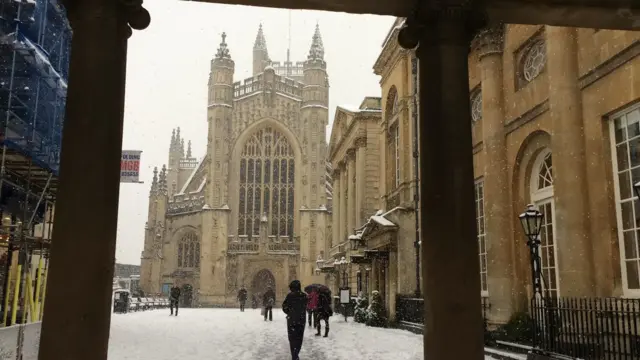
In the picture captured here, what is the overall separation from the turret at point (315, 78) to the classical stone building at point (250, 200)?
0.36ft

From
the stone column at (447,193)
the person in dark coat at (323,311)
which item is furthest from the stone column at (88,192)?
the person in dark coat at (323,311)

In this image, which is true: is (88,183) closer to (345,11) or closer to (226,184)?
(345,11)

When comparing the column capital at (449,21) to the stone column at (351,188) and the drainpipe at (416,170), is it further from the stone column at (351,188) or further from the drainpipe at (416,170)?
the stone column at (351,188)

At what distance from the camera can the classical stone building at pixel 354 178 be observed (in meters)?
32.8

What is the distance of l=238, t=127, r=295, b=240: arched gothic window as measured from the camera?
6184 cm

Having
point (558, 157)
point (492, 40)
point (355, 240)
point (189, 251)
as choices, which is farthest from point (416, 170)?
point (189, 251)

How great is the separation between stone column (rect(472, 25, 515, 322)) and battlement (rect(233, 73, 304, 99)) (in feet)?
163

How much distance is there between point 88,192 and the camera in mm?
5074

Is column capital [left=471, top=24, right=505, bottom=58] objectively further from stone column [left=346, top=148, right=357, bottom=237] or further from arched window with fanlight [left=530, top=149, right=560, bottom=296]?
stone column [left=346, top=148, right=357, bottom=237]

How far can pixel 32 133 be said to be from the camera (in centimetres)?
1547

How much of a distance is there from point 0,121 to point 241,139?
48460 mm

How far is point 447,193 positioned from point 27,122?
549 inches

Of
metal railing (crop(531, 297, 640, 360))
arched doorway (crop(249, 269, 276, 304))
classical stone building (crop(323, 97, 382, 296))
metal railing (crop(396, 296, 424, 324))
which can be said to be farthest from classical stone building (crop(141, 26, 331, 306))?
metal railing (crop(531, 297, 640, 360))

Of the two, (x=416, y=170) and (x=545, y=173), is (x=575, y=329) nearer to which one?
(x=545, y=173)
